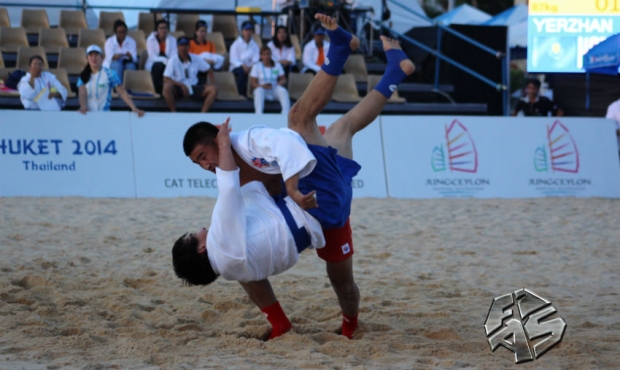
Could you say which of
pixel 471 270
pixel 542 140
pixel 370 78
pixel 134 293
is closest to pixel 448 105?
pixel 370 78

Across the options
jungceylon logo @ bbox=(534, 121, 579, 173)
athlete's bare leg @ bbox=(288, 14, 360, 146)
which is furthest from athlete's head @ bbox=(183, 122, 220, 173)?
jungceylon logo @ bbox=(534, 121, 579, 173)

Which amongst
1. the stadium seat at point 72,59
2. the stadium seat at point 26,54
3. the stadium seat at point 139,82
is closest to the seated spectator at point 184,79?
the stadium seat at point 139,82

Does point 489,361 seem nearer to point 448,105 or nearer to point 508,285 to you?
point 508,285

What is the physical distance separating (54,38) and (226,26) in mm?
3360

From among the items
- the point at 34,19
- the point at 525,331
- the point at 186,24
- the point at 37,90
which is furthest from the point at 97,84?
the point at 525,331

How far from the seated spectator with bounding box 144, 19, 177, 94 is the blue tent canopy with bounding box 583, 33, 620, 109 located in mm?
7080

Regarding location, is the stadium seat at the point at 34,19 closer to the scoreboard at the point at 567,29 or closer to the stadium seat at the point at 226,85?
the stadium seat at the point at 226,85

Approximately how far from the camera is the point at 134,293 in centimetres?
564

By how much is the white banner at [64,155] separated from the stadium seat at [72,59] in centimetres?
353

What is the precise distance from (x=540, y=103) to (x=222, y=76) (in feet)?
19.6

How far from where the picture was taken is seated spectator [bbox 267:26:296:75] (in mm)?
14008

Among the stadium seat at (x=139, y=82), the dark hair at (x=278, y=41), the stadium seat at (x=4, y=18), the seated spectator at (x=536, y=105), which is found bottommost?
the seated spectator at (x=536, y=105)

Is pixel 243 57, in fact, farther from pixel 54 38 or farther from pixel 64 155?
pixel 64 155

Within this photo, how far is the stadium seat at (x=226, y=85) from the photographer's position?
44.4ft
